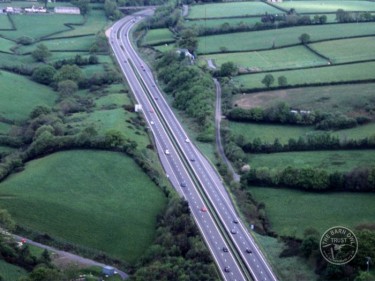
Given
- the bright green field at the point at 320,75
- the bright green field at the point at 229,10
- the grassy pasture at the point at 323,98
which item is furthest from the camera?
the bright green field at the point at 229,10

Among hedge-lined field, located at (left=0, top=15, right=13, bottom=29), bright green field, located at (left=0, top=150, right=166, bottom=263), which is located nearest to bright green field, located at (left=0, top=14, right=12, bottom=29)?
hedge-lined field, located at (left=0, top=15, right=13, bottom=29)

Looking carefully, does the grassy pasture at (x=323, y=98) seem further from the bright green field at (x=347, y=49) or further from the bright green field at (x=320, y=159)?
the bright green field at (x=347, y=49)

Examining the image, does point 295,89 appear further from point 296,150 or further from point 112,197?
point 112,197

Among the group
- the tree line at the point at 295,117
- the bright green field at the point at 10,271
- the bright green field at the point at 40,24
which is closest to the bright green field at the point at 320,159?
the tree line at the point at 295,117

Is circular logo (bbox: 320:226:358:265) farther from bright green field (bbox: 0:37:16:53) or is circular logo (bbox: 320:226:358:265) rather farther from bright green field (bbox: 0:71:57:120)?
bright green field (bbox: 0:37:16:53)

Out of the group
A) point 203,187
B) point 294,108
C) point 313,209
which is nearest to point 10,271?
point 203,187

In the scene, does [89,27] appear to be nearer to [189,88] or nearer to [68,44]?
[68,44]
